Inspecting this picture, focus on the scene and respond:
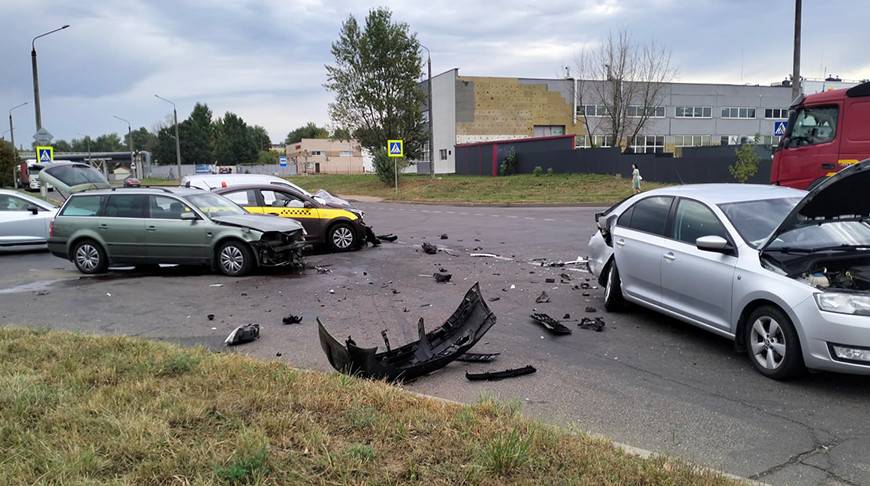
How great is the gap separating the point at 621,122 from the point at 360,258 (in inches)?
1629

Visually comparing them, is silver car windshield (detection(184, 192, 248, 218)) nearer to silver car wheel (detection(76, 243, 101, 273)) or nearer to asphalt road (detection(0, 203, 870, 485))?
asphalt road (detection(0, 203, 870, 485))

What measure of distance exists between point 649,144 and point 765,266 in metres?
57.3

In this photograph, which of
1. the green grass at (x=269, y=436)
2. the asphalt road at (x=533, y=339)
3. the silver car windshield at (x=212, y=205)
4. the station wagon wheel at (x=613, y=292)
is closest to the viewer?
the green grass at (x=269, y=436)

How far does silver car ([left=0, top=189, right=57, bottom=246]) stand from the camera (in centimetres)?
1430

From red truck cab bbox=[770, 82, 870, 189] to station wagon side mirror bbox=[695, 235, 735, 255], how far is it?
7.25m

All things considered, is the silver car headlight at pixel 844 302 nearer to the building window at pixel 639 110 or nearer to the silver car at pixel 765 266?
the silver car at pixel 765 266

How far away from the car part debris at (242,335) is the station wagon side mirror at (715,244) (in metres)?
4.78

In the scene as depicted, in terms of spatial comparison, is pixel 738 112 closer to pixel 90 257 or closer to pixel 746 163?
pixel 746 163

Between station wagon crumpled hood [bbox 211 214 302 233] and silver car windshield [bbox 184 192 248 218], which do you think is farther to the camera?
silver car windshield [bbox 184 192 248 218]

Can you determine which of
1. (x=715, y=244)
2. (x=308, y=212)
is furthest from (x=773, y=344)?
(x=308, y=212)

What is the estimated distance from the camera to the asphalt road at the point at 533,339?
4.10m

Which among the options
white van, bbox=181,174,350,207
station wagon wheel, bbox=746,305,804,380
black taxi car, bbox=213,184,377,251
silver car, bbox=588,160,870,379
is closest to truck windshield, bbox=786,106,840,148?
silver car, bbox=588,160,870,379

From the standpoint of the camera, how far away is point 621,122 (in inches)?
1935

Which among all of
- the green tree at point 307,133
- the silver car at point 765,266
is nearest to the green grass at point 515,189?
the silver car at point 765,266
